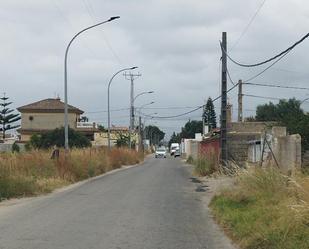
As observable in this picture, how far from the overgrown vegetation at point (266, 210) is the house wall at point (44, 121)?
93221 mm

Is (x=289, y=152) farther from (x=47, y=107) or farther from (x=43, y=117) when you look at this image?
(x=47, y=107)

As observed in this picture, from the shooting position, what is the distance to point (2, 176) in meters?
22.9

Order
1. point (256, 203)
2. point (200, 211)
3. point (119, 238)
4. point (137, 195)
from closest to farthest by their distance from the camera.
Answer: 1. point (119, 238)
2. point (256, 203)
3. point (200, 211)
4. point (137, 195)

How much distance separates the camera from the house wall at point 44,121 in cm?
11019

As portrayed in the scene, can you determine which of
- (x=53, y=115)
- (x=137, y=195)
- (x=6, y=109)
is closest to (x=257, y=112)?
(x=53, y=115)

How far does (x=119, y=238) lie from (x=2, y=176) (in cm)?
1218

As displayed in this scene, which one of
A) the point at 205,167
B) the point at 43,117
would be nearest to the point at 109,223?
the point at 205,167

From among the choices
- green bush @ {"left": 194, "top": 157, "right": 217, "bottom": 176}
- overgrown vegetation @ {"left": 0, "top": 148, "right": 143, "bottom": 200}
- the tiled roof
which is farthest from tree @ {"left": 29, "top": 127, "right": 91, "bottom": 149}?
green bush @ {"left": 194, "top": 157, "right": 217, "bottom": 176}

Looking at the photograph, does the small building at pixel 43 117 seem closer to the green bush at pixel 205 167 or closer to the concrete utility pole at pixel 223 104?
the green bush at pixel 205 167

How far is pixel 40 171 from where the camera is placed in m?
28.4

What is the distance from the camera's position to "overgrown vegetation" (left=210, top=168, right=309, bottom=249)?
1018 cm

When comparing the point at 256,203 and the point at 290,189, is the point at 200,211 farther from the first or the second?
the point at 290,189

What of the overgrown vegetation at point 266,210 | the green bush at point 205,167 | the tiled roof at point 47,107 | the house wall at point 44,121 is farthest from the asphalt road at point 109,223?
the tiled roof at point 47,107

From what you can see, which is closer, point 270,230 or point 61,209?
point 270,230
